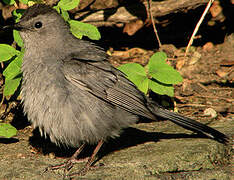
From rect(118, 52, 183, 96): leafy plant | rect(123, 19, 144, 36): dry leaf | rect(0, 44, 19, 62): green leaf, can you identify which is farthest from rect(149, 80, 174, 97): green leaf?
rect(123, 19, 144, 36): dry leaf

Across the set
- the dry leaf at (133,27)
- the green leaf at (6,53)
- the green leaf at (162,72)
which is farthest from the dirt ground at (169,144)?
the green leaf at (6,53)

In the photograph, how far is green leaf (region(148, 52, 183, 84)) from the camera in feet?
17.8

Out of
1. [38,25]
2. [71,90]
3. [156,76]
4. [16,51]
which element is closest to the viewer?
[71,90]

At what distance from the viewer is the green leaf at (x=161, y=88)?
5.55 metres

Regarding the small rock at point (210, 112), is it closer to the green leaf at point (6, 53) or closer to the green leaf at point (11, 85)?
the green leaf at point (11, 85)

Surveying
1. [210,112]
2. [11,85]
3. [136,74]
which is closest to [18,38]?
[11,85]

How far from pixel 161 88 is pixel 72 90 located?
150 centimetres

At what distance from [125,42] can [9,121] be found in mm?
3330

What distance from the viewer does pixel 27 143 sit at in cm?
555

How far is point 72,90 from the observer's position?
4.67 meters

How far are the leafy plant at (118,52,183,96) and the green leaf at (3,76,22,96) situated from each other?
1.51 meters

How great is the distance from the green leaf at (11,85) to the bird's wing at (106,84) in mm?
784

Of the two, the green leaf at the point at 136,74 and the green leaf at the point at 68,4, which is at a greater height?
the green leaf at the point at 68,4

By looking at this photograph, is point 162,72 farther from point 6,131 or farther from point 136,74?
point 6,131
